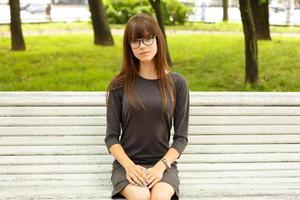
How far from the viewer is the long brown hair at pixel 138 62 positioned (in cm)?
347

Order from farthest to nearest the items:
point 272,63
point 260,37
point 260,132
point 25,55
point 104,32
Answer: point 260,37
point 104,32
point 25,55
point 272,63
point 260,132

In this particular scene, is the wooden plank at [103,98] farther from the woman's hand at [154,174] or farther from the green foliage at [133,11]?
the green foliage at [133,11]

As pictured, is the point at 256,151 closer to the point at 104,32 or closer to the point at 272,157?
the point at 272,157

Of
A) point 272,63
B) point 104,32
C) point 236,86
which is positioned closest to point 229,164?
point 236,86

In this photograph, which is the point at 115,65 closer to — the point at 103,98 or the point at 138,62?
the point at 103,98

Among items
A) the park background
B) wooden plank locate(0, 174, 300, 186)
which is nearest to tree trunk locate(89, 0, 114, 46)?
the park background

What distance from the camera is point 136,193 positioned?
10.9 feet

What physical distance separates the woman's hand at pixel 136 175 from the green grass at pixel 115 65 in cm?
426

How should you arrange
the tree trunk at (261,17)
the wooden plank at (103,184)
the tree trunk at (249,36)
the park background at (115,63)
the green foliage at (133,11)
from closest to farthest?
the wooden plank at (103,184)
the tree trunk at (249,36)
the park background at (115,63)
the tree trunk at (261,17)
the green foliage at (133,11)

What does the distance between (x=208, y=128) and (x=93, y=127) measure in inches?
36.1

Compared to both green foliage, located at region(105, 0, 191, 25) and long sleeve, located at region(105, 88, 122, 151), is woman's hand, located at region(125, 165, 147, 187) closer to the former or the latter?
long sleeve, located at region(105, 88, 122, 151)

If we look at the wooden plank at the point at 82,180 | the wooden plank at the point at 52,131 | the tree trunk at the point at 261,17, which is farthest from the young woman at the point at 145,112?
the tree trunk at the point at 261,17

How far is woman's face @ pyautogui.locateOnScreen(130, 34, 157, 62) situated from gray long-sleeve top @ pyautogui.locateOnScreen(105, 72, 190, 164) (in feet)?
0.63

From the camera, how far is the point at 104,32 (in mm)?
13094
